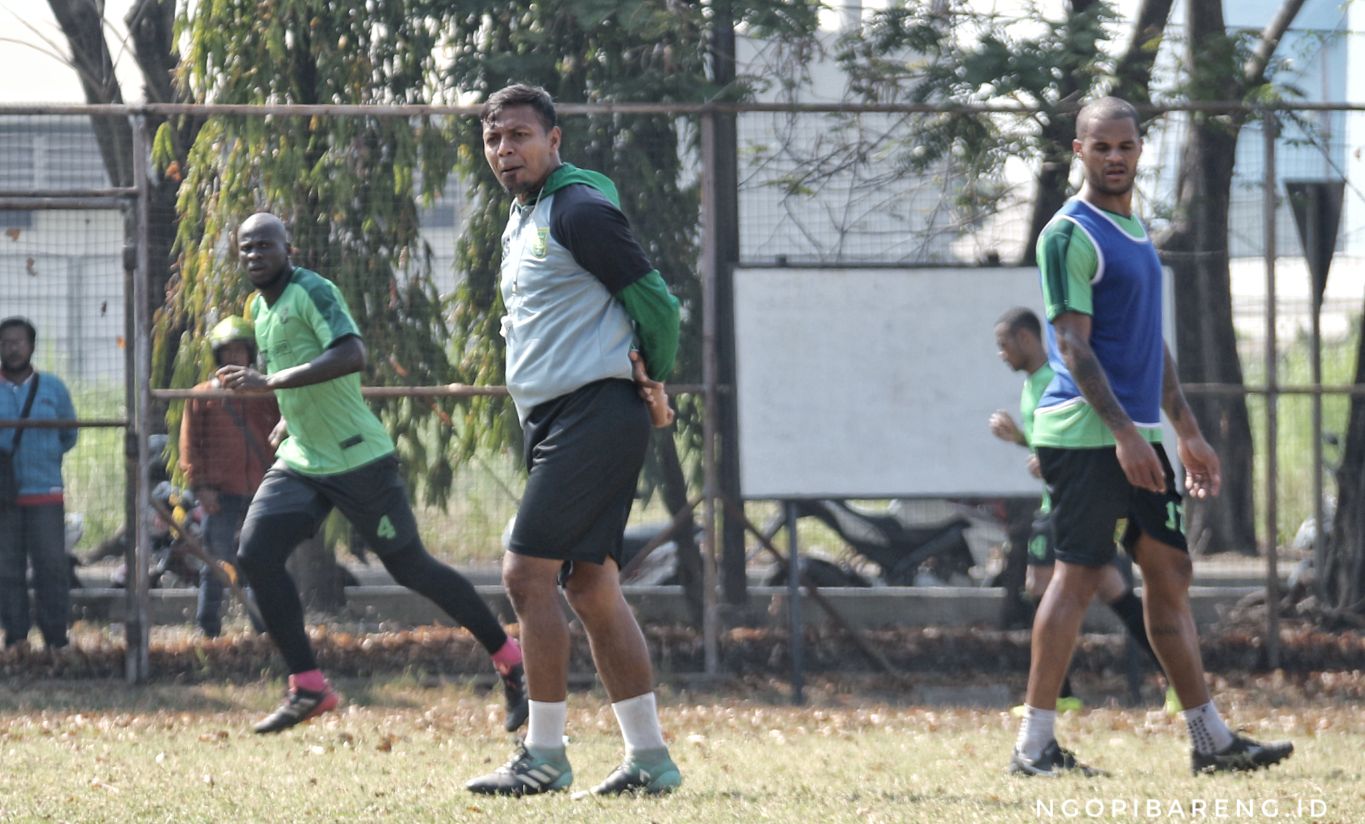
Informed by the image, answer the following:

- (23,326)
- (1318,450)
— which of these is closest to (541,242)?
(23,326)

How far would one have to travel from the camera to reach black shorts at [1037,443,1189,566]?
5.36m

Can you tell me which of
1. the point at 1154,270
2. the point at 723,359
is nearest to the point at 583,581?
the point at 1154,270

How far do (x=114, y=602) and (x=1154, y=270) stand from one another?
20.8 ft

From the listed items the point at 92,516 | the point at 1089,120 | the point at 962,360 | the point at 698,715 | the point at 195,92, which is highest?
the point at 195,92

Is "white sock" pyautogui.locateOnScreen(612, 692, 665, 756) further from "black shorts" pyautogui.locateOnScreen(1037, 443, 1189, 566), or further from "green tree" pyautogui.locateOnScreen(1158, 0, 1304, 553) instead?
"green tree" pyautogui.locateOnScreen(1158, 0, 1304, 553)

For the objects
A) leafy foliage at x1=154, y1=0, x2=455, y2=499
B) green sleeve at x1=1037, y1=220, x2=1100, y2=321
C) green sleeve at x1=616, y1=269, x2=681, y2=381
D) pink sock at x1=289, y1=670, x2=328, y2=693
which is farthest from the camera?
leafy foliage at x1=154, y1=0, x2=455, y2=499

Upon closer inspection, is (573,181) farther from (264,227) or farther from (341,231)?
(341,231)

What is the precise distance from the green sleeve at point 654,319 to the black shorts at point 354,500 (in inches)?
84.9

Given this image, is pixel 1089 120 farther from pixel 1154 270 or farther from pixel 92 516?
pixel 92 516

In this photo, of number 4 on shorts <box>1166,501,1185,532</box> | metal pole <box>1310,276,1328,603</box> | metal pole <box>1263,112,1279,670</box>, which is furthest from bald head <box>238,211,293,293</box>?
metal pole <box>1310,276,1328,603</box>

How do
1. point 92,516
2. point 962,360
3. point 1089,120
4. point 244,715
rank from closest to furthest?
point 1089,120, point 244,715, point 962,360, point 92,516

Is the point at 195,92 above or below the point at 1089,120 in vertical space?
above

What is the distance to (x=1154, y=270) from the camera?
215 inches

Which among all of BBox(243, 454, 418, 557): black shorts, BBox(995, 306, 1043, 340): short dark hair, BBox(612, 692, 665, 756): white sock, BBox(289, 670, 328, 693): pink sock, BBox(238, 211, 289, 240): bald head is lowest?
BBox(289, 670, 328, 693): pink sock
